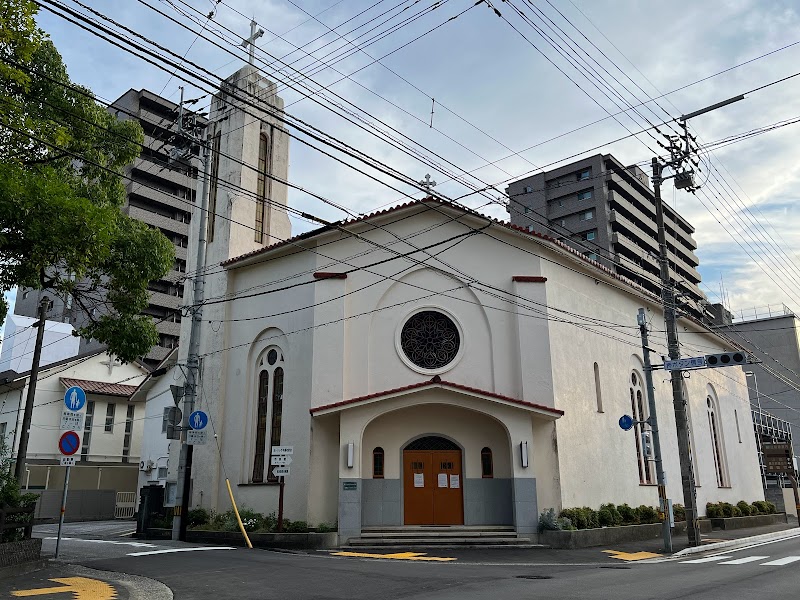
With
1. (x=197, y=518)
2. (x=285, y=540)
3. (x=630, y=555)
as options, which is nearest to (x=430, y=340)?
(x=285, y=540)

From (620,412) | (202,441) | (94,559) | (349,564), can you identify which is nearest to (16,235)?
(94,559)

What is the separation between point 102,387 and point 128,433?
11.1ft

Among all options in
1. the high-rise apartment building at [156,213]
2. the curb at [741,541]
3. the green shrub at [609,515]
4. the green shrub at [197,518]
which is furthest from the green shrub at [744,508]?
the high-rise apartment building at [156,213]

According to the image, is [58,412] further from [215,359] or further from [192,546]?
[192,546]

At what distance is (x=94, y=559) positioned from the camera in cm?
1364

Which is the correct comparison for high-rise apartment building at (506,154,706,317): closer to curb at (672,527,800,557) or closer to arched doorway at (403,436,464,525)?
curb at (672,527,800,557)

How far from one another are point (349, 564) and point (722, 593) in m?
6.95

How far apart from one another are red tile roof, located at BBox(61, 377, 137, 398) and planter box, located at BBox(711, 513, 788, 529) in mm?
30866

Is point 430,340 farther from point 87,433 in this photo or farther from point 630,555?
point 87,433

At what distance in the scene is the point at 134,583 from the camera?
1076cm

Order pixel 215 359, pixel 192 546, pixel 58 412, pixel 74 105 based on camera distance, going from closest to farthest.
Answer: pixel 74 105 → pixel 192 546 → pixel 215 359 → pixel 58 412

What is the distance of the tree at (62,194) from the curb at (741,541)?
562 inches

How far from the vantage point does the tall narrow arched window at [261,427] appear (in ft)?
69.6

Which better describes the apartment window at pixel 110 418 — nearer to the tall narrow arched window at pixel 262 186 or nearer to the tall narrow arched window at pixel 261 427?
the tall narrow arched window at pixel 262 186
